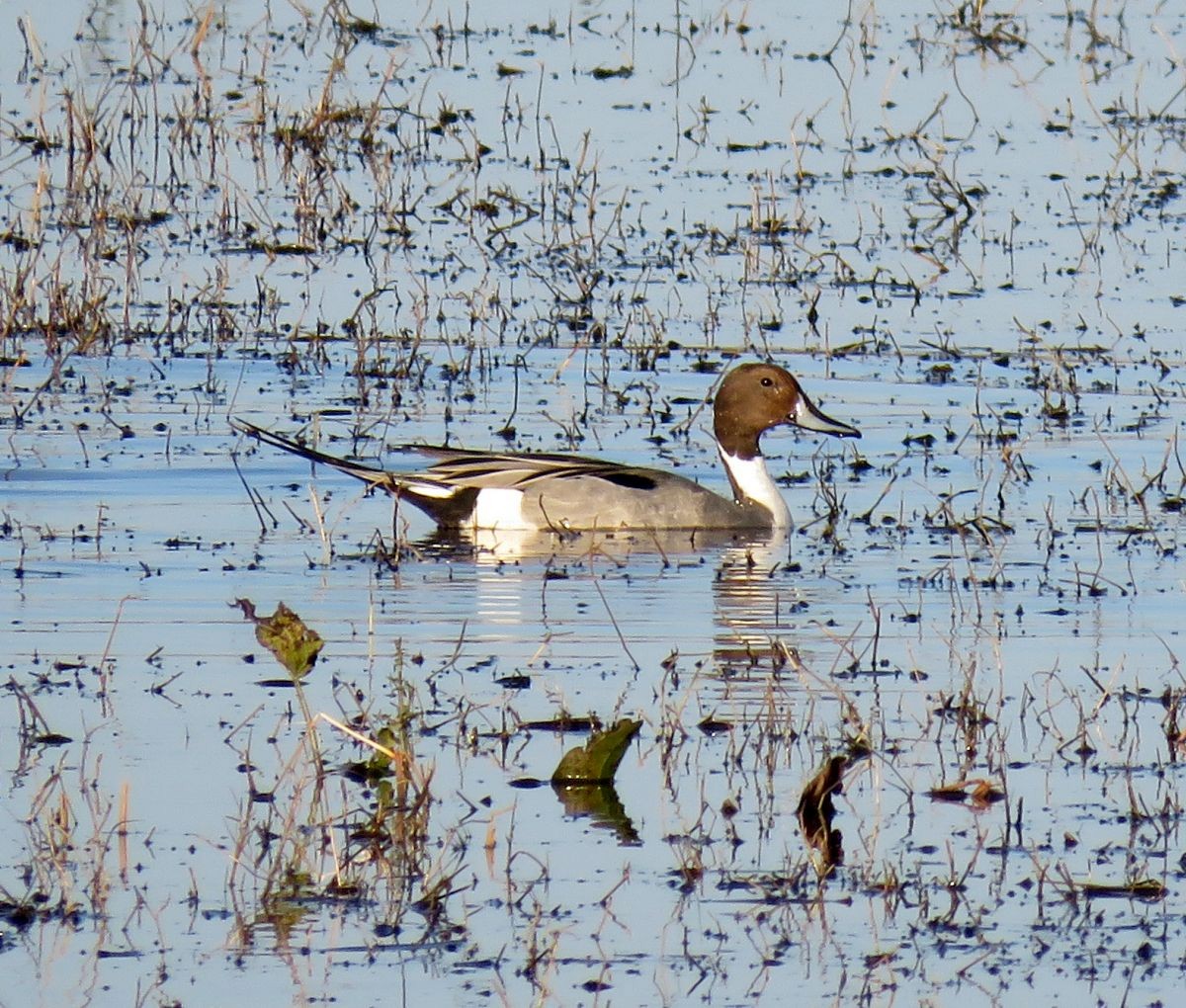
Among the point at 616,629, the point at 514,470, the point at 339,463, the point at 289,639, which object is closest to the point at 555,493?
the point at 514,470

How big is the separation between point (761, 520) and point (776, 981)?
6146 millimetres

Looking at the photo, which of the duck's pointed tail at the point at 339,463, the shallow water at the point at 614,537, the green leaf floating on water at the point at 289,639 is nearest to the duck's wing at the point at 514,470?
the duck's pointed tail at the point at 339,463

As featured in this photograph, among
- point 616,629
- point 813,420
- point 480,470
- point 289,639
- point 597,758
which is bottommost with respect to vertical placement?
point 597,758

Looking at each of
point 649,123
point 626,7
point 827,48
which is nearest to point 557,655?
point 649,123

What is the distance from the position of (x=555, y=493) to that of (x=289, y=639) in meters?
4.51

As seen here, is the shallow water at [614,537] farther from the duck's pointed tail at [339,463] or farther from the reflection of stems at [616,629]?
the duck's pointed tail at [339,463]

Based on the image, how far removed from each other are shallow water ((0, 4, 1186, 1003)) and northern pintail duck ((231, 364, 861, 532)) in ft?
0.72

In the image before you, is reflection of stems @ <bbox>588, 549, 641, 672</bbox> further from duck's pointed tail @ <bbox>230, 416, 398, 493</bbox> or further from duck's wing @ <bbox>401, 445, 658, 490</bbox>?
duck's pointed tail @ <bbox>230, 416, 398, 493</bbox>

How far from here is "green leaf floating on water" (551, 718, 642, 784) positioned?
7012 millimetres

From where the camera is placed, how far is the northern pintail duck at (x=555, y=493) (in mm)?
11414

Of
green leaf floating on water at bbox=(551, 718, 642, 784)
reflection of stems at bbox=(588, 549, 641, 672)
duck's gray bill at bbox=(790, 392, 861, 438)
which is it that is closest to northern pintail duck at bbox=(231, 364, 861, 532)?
duck's gray bill at bbox=(790, 392, 861, 438)

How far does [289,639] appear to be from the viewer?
713cm

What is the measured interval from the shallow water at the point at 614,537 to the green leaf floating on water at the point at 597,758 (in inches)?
4.6

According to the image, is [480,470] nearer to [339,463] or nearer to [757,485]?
[339,463]
